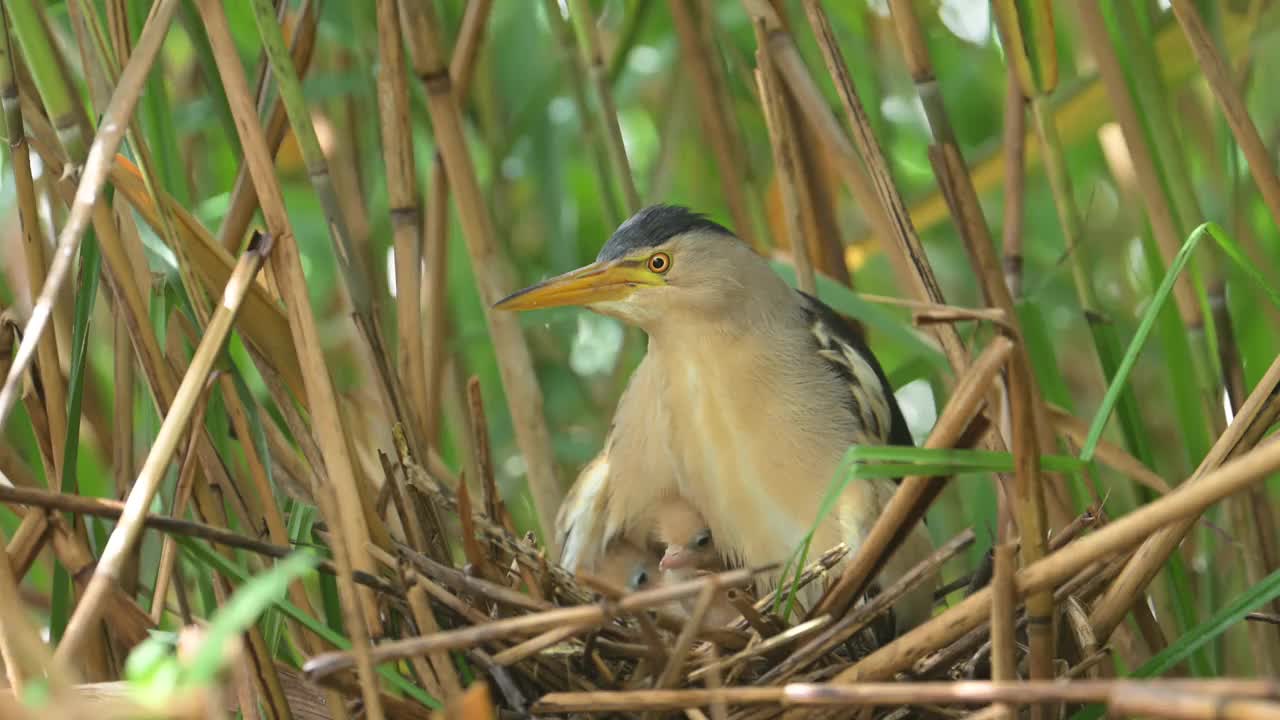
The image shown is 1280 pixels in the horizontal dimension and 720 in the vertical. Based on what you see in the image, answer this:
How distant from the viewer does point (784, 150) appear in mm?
1763

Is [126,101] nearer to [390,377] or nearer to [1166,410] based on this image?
[390,377]

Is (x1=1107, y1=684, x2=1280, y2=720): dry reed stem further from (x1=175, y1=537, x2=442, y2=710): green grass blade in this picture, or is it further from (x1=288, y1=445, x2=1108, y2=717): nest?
(x1=175, y1=537, x2=442, y2=710): green grass blade

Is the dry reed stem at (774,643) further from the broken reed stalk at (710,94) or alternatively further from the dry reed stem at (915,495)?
the broken reed stalk at (710,94)

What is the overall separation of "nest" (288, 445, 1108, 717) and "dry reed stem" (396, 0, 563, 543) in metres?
→ 0.37

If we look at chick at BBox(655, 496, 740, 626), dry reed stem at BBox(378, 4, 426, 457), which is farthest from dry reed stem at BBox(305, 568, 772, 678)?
chick at BBox(655, 496, 740, 626)

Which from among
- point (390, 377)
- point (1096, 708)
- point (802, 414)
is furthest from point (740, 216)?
point (1096, 708)

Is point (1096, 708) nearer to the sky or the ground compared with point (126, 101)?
nearer to the ground

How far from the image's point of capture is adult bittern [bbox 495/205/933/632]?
5.95ft

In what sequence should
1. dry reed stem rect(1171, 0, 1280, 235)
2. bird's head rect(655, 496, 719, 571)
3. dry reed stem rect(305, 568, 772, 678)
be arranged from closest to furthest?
dry reed stem rect(305, 568, 772, 678) → dry reed stem rect(1171, 0, 1280, 235) → bird's head rect(655, 496, 719, 571)

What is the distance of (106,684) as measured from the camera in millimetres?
1118

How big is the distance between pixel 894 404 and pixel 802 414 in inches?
6.9

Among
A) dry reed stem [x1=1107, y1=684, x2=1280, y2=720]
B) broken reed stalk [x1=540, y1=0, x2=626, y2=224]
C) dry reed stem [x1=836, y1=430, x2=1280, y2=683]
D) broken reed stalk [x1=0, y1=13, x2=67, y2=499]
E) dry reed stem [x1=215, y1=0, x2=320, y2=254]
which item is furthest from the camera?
broken reed stalk [x1=540, y1=0, x2=626, y2=224]

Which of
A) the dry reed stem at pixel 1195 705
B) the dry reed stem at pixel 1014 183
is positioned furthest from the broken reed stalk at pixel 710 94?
the dry reed stem at pixel 1195 705

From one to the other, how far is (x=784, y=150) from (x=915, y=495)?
2.40 feet
